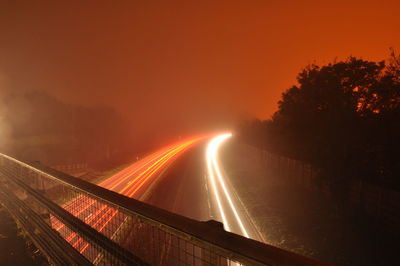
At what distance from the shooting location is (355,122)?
50.1ft

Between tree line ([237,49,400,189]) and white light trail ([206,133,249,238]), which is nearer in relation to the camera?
tree line ([237,49,400,189])

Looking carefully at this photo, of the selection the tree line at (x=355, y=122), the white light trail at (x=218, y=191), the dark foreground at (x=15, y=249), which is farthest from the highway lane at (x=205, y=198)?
the dark foreground at (x=15, y=249)

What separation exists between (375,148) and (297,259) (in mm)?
15571

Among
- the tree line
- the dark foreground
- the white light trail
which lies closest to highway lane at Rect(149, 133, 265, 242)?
the white light trail

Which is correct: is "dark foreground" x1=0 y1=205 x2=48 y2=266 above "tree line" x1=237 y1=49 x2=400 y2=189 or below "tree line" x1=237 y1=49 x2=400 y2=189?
below

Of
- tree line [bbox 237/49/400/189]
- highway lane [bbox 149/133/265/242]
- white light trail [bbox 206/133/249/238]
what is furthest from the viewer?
highway lane [bbox 149/133/265/242]

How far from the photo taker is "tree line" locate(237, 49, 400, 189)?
14.7 m

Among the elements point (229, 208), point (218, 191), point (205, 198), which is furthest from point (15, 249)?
point (218, 191)

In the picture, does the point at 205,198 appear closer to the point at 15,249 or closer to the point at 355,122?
the point at 355,122

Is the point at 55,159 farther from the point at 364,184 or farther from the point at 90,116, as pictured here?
the point at 364,184

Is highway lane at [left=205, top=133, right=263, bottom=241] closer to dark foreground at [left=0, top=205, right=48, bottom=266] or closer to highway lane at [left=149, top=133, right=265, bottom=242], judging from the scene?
highway lane at [left=149, top=133, right=265, bottom=242]

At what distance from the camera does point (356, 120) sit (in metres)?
15.4

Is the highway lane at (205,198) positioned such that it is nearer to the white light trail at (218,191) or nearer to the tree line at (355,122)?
the white light trail at (218,191)

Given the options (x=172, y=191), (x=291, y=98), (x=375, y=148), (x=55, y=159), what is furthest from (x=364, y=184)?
(x=55, y=159)
